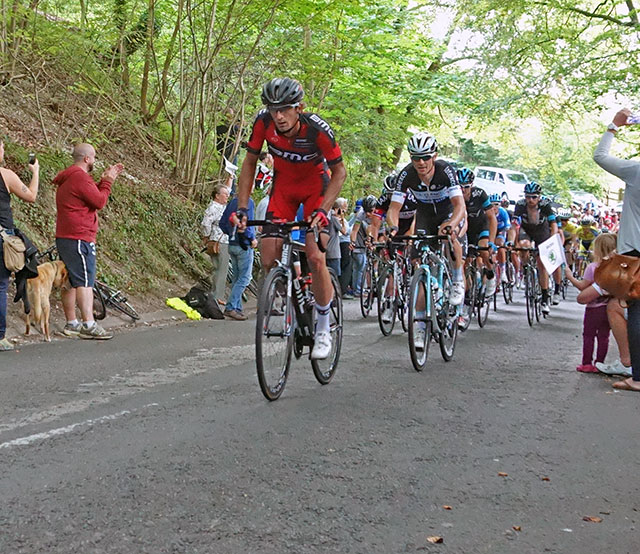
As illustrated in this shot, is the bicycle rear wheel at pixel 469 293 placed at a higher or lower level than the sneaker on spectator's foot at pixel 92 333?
higher

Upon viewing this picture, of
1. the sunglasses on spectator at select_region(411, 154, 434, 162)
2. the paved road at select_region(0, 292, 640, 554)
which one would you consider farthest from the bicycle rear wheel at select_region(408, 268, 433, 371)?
the sunglasses on spectator at select_region(411, 154, 434, 162)

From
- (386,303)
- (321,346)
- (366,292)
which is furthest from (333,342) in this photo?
(366,292)

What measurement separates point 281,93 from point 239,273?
7.52 m

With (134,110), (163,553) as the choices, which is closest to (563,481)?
(163,553)

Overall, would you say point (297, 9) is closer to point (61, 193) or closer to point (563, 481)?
point (61, 193)

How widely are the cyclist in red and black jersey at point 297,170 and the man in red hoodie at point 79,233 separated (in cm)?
364

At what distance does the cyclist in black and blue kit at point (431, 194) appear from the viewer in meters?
8.94

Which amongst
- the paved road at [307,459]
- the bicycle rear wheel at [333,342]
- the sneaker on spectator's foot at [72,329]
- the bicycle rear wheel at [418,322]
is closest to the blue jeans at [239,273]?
the sneaker on spectator's foot at [72,329]

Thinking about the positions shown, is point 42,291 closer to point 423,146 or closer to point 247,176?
point 247,176

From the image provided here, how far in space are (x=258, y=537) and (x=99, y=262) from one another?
1001 cm

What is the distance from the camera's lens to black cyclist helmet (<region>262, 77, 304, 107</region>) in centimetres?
625

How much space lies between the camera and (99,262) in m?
12.9

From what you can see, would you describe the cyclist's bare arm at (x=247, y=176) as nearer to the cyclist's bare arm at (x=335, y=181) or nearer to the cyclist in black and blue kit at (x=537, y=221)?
the cyclist's bare arm at (x=335, y=181)

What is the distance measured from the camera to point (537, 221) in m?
15.6
